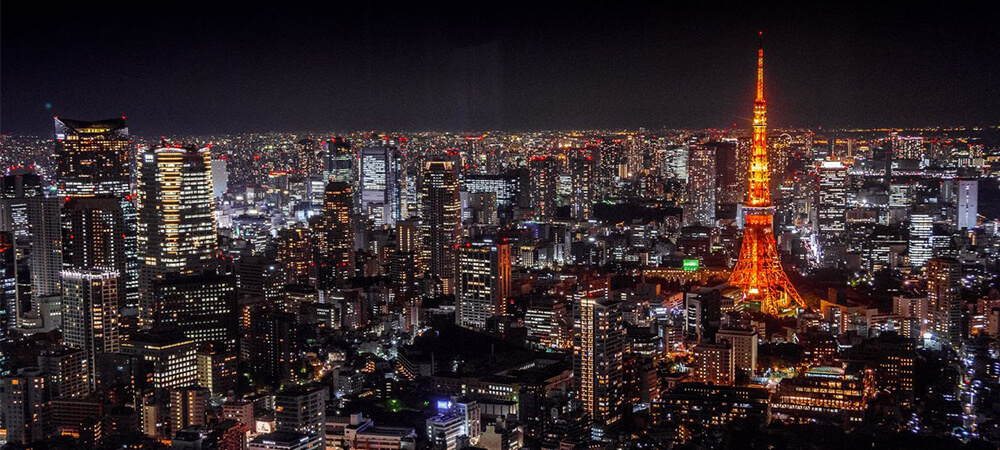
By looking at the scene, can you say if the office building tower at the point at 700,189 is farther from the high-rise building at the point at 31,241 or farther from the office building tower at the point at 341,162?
the high-rise building at the point at 31,241

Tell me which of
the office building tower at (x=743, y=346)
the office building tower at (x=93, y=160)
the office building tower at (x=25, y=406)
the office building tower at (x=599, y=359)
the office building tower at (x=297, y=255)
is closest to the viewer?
the office building tower at (x=25, y=406)

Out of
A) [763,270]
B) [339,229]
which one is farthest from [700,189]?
[763,270]

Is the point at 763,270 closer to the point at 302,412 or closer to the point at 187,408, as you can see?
the point at 302,412

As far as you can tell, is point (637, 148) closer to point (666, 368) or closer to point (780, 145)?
point (780, 145)

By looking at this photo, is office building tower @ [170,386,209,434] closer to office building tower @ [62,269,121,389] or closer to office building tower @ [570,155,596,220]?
office building tower @ [62,269,121,389]

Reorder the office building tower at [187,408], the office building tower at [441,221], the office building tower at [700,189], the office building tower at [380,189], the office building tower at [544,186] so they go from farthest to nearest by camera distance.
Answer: the office building tower at [544,186], the office building tower at [380,189], the office building tower at [700,189], the office building tower at [441,221], the office building tower at [187,408]

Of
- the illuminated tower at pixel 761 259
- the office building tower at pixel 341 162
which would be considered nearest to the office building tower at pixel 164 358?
the illuminated tower at pixel 761 259
